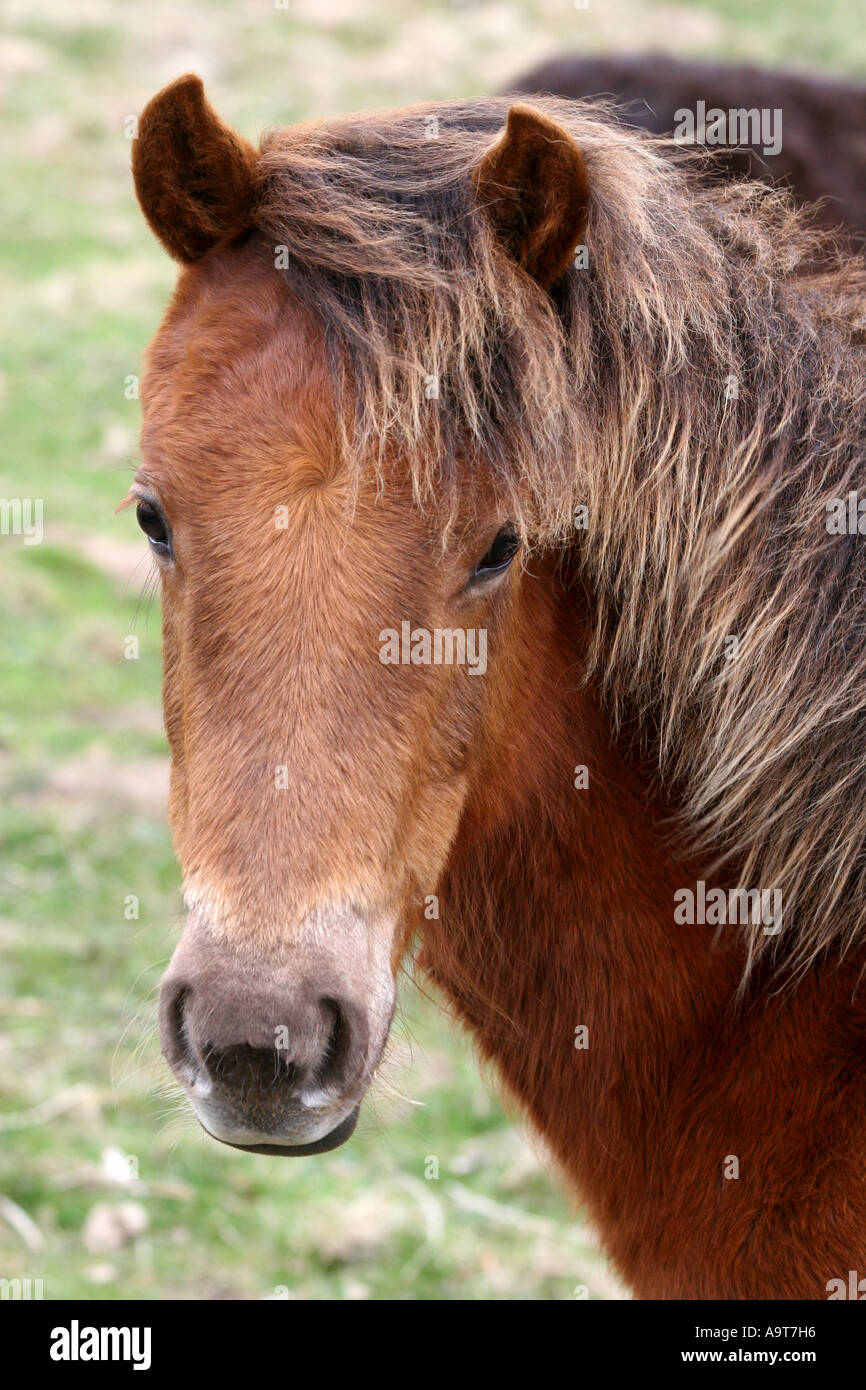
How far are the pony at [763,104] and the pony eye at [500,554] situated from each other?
525cm

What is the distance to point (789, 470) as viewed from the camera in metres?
2.67

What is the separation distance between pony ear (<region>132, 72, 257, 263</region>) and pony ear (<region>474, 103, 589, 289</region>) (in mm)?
495

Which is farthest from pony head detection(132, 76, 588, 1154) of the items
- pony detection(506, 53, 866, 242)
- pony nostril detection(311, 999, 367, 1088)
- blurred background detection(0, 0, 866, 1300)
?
pony detection(506, 53, 866, 242)

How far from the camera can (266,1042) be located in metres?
2.16

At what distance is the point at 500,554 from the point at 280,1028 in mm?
968

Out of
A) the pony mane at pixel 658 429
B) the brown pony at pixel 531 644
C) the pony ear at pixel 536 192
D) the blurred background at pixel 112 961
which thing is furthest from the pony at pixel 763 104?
the pony ear at pixel 536 192

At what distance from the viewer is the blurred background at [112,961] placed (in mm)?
4664

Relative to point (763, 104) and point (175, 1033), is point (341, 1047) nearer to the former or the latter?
point (175, 1033)

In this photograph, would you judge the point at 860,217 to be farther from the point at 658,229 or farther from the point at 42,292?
the point at 42,292

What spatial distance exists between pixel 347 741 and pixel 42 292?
1218cm

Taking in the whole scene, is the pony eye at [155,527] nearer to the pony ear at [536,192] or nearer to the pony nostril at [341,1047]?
the pony ear at [536,192]

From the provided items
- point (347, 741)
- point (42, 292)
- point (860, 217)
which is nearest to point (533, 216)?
point (347, 741)

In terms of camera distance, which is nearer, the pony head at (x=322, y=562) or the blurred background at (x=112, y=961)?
the pony head at (x=322, y=562)

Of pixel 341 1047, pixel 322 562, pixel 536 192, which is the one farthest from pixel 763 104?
pixel 341 1047
